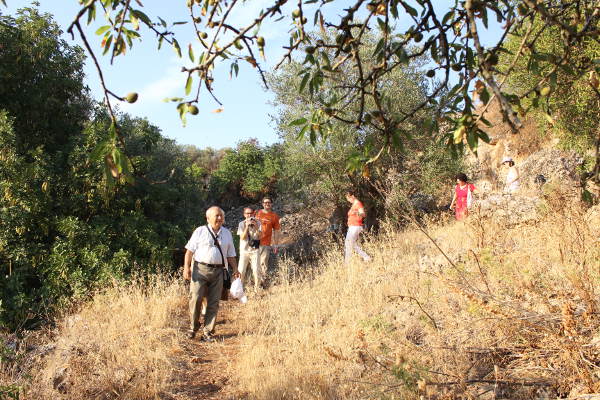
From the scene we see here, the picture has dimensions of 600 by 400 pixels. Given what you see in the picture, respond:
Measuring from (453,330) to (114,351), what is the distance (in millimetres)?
3724

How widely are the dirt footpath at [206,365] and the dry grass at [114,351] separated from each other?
145mm

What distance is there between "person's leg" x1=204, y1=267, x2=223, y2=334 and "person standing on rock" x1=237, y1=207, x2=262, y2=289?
2432 millimetres

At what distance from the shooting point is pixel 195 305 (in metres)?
6.23

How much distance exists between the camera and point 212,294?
6316 mm

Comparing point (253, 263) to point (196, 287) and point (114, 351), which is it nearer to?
point (196, 287)

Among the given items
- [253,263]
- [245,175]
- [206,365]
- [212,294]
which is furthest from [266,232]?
[245,175]

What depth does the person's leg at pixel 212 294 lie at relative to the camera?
6.23 metres

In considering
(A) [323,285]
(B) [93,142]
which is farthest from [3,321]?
(A) [323,285]

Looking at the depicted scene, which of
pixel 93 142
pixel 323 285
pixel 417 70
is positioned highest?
pixel 417 70

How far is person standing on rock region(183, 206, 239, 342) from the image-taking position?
6.16 meters

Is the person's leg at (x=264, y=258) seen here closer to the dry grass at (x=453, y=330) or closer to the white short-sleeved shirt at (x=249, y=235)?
the white short-sleeved shirt at (x=249, y=235)

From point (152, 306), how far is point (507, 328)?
17.5ft

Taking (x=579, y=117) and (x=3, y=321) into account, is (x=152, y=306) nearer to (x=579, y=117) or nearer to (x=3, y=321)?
(x=3, y=321)

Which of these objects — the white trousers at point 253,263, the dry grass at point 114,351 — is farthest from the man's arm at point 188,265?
the white trousers at point 253,263
